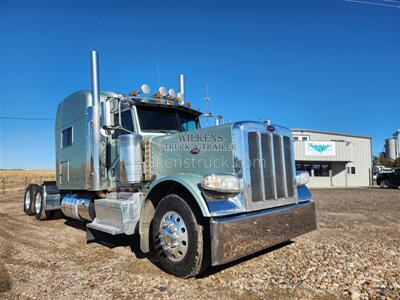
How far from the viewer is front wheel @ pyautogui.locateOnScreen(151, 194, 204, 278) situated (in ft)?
12.8

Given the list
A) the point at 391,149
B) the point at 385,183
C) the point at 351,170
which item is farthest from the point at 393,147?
the point at 385,183

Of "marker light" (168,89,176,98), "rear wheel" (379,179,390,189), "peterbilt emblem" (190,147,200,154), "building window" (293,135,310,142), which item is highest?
"building window" (293,135,310,142)

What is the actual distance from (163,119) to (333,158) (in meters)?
28.9

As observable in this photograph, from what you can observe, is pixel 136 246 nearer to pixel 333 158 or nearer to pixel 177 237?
pixel 177 237

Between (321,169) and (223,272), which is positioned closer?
(223,272)

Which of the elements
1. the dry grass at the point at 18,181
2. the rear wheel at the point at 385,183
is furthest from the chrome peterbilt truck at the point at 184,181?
the rear wheel at the point at 385,183

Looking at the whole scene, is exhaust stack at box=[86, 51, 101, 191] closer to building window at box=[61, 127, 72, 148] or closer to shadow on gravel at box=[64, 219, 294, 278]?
shadow on gravel at box=[64, 219, 294, 278]

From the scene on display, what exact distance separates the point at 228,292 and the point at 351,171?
33.1 m

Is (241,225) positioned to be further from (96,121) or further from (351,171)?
(351,171)

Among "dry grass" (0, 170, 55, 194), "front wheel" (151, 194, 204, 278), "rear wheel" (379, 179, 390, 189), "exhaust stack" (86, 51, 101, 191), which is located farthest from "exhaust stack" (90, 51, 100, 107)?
"rear wheel" (379, 179, 390, 189)

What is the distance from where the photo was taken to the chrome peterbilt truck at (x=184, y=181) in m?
3.91

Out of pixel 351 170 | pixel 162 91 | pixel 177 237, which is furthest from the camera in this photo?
pixel 351 170

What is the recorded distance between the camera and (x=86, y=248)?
19.2 ft

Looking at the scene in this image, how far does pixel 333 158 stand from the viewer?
31156 millimetres
